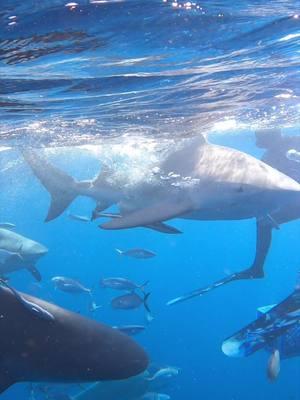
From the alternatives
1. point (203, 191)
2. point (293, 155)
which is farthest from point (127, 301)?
point (203, 191)

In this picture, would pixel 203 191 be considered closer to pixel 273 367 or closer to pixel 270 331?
pixel 270 331

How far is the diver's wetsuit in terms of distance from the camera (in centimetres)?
1303

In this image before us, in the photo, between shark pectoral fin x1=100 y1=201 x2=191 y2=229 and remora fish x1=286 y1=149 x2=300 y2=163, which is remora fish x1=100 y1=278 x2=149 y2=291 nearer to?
remora fish x1=286 y1=149 x2=300 y2=163

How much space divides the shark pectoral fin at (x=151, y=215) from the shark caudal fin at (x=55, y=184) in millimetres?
4744

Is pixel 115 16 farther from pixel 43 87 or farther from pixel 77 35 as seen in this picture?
pixel 43 87

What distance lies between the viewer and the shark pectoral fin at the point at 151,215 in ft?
21.6

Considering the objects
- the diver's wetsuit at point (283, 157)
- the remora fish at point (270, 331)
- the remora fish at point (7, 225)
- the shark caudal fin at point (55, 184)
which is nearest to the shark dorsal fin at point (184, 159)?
the shark caudal fin at point (55, 184)

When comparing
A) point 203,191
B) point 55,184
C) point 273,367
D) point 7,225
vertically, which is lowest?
point 7,225

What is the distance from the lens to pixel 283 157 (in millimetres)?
13430

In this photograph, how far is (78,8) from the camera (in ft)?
19.9

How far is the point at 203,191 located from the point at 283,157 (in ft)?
21.7

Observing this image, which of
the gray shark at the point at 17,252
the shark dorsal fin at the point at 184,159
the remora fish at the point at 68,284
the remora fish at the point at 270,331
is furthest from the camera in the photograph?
the remora fish at the point at 68,284

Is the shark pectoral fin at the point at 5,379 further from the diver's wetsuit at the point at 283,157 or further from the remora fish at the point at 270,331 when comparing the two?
the diver's wetsuit at the point at 283,157

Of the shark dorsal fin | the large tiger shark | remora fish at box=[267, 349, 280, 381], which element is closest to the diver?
the large tiger shark
